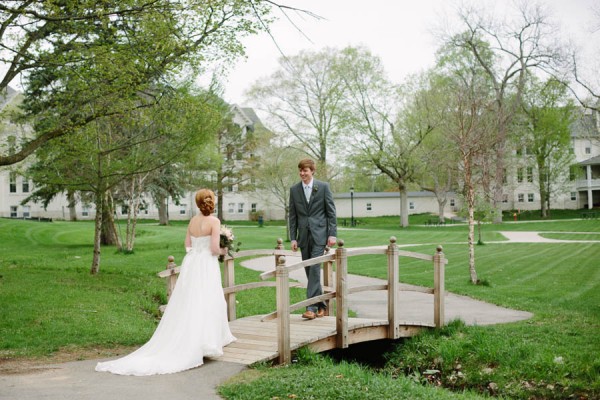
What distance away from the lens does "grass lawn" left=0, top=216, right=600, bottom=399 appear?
7.05 m

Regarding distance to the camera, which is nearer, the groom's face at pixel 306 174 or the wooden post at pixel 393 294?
the groom's face at pixel 306 174

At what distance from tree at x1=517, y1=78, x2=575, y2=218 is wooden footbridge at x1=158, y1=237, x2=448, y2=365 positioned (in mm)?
46988

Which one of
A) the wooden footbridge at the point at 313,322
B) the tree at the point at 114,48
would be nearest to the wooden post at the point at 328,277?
the wooden footbridge at the point at 313,322

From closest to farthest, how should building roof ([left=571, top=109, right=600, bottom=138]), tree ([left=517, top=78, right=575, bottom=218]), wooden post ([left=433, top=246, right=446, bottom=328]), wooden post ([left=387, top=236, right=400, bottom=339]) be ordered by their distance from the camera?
wooden post ([left=387, top=236, right=400, bottom=339]) < wooden post ([left=433, top=246, right=446, bottom=328]) < building roof ([left=571, top=109, right=600, bottom=138]) < tree ([left=517, top=78, right=575, bottom=218])

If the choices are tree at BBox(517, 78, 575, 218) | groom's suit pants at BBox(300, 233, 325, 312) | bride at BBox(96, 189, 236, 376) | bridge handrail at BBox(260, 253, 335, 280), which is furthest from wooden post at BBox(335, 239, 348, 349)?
tree at BBox(517, 78, 575, 218)

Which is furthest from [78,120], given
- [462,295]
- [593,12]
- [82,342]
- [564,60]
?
[564,60]

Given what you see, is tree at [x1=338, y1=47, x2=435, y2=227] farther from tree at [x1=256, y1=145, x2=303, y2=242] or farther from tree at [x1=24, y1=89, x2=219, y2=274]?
tree at [x1=24, y1=89, x2=219, y2=274]

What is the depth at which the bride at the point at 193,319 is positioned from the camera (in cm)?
699

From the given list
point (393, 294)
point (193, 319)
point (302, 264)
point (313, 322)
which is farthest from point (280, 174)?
point (193, 319)

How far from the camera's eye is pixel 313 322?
926 cm

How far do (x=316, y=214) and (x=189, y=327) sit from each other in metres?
2.68

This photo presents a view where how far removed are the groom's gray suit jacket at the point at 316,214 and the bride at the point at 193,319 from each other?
1532 mm

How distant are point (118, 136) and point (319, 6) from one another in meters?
14.3

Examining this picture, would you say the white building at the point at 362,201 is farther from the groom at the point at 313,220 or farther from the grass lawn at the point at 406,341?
the groom at the point at 313,220
